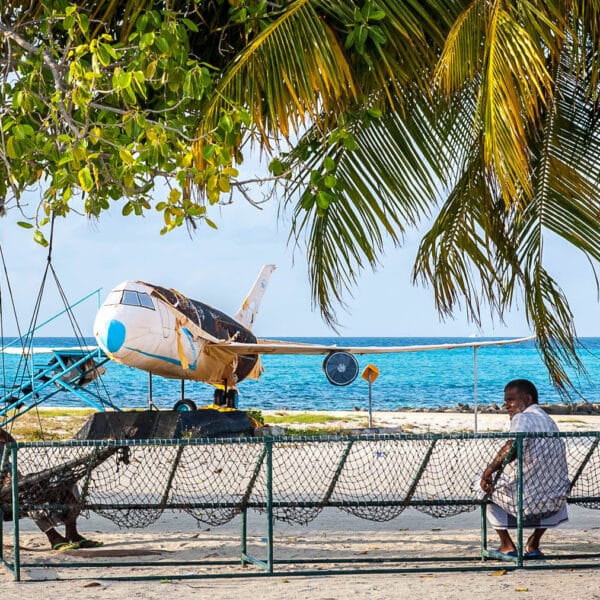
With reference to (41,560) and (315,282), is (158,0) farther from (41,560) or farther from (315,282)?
(41,560)

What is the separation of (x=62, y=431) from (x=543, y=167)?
14738 mm

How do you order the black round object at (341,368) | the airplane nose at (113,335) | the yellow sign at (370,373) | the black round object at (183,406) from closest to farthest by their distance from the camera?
the yellow sign at (370,373), the black round object at (341,368), the airplane nose at (113,335), the black round object at (183,406)

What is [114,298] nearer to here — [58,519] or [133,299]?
[133,299]

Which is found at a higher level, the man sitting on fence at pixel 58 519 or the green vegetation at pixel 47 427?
the man sitting on fence at pixel 58 519

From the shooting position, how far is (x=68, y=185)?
5961 mm

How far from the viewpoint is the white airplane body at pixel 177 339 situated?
18312 mm

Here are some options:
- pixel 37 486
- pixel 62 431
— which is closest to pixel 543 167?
pixel 37 486

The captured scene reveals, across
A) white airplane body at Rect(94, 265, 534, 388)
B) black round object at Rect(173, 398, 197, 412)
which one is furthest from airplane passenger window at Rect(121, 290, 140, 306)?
black round object at Rect(173, 398, 197, 412)

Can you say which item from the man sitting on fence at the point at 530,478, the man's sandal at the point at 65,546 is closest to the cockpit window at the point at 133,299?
the man's sandal at the point at 65,546

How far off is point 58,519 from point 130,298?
38.7ft

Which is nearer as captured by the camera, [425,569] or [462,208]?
[425,569]

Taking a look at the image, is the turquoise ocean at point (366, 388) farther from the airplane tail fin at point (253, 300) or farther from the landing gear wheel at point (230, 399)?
the landing gear wheel at point (230, 399)

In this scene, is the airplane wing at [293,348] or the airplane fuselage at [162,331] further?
the airplane wing at [293,348]

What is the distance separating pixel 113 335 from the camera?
18.2 m
